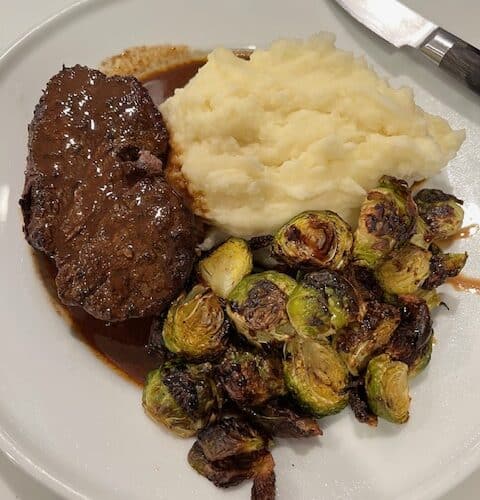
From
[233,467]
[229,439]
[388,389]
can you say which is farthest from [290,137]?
[233,467]

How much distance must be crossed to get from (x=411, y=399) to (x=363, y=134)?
1472 mm

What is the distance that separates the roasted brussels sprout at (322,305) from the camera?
123 inches

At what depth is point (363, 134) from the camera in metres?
3.72

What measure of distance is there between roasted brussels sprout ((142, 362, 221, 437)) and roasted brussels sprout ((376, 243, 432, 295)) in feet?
3.50

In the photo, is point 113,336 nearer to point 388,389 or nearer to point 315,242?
point 315,242

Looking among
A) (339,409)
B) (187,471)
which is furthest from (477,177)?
(187,471)

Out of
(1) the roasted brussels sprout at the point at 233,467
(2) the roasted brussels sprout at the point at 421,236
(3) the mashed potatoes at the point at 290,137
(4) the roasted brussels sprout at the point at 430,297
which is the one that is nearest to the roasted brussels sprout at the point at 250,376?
(1) the roasted brussels sprout at the point at 233,467

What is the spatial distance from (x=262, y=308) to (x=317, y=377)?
429 mm

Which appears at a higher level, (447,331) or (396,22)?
(396,22)

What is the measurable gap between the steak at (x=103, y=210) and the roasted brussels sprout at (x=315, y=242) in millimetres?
558

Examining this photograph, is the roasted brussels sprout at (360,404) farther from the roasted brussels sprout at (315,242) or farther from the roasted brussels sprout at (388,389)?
the roasted brussels sprout at (315,242)

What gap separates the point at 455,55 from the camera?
13.4 ft

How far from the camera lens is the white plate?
327 centimetres

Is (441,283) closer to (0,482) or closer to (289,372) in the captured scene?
(289,372)
